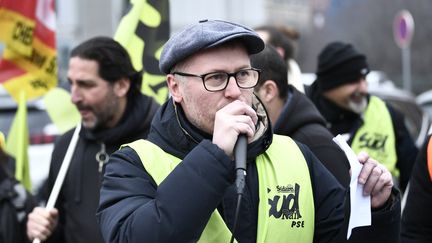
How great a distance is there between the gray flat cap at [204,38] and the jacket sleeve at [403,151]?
3.16 m

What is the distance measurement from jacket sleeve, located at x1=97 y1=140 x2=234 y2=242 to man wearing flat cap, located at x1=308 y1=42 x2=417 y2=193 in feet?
10.3

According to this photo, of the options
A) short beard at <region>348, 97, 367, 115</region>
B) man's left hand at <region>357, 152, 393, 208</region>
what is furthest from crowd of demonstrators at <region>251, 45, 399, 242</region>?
short beard at <region>348, 97, 367, 115</region>

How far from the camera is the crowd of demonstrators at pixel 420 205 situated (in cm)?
350

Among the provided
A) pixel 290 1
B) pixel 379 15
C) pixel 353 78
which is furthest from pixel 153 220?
pixel 290 1

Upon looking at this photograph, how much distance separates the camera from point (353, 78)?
5777mm

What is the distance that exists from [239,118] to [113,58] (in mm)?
2303

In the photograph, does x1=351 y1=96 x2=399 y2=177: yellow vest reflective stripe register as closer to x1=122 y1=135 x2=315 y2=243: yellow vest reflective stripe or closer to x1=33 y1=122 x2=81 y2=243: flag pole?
x1=33 y1=122 x2=81 y2=243: flag pole

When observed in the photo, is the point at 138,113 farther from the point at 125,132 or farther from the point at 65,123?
the point at 65,123

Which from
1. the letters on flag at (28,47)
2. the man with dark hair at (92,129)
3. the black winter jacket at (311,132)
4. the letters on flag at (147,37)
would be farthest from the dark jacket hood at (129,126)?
the letters on flag at (28,47)

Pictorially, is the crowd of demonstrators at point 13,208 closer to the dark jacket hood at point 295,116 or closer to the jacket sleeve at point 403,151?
the dark jacket hood at point 295,116

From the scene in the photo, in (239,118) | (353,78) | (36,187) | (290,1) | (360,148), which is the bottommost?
(290,1)

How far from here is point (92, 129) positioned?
Result: 179 inches

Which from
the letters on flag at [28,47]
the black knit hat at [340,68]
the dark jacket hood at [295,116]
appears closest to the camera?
the dark jacket hood at [295,116]

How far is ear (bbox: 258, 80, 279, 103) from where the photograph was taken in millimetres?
4301
